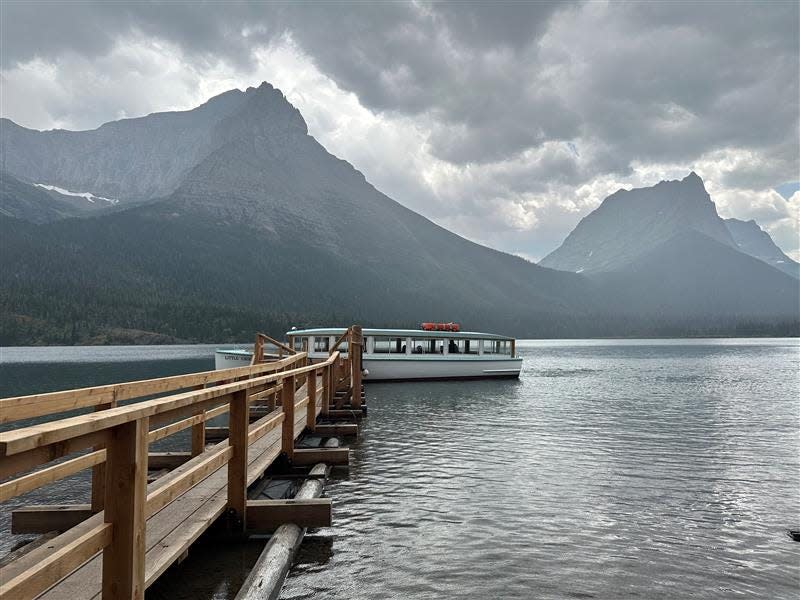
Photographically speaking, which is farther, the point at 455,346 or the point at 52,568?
the point at 455,346

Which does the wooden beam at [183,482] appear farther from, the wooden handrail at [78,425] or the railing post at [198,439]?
the railing post at [198,439]

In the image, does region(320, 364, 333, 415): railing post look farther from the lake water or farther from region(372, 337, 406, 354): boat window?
region(372, 337, 406, 354): boat window

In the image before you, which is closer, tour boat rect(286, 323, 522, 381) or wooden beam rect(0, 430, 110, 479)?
wooden beam rect(0, 430, 110, 479)

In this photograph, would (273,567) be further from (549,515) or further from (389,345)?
(389,345)

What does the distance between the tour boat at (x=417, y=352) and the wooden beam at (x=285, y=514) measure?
38.4m

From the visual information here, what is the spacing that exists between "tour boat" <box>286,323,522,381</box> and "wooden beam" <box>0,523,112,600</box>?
4309 centimetres

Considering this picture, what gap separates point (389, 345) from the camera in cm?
5125

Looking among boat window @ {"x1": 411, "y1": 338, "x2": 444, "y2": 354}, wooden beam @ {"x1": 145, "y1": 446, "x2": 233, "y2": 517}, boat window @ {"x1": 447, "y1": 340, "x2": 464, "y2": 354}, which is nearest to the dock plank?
wooden beam @ {"x1": 145, "y1": 446, "x2": 233, "y2": 517}

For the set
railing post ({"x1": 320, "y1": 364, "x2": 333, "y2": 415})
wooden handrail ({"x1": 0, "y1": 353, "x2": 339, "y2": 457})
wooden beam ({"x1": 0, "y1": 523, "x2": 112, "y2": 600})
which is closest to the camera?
wooden handrail ({"x1": 0, "y1": 353, "x2": 339, "y2": 457})

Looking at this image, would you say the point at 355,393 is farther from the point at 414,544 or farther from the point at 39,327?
the point at 39,327

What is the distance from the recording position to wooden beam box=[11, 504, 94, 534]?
894 cm

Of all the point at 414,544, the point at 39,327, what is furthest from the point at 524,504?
the point at 39,327

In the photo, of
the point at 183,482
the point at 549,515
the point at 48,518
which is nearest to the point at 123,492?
the point at 183,482

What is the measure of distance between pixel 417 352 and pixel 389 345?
8.85ft
